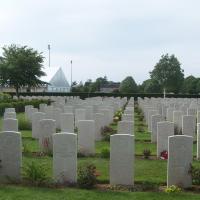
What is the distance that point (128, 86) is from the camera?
7244 centimetres

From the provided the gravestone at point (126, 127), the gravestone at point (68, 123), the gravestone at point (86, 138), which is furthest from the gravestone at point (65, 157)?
the gravestone at point (68, 123)

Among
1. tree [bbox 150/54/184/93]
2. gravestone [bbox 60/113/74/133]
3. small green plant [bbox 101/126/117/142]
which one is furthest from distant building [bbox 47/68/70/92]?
gravestone [bbox 60/113/74/133]

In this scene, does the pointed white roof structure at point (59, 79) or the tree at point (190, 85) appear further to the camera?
the pointed white roof structure at point (59, 79)

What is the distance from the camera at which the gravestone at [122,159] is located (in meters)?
8.73

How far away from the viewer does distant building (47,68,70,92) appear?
2880 inches

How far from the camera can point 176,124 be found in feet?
54.9

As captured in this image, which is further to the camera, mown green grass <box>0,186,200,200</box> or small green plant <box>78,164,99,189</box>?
small green plant <box>78,164,99,189</box>

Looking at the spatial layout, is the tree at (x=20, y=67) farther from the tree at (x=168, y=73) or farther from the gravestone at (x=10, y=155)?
the tree at (x=168, y=73)

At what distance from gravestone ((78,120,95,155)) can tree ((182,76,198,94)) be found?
6085 centimetres

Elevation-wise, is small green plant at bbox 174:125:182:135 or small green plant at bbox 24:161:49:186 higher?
small green plant at bbox 174:125:182:135

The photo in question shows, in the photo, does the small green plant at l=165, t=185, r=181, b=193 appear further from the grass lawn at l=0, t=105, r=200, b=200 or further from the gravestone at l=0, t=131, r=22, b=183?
the gravestone at l=0, t=131, r=22, b=183

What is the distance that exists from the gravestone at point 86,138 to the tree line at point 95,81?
3166 centimetres

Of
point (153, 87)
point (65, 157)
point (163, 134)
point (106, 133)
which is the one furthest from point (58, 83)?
point (65, 157)

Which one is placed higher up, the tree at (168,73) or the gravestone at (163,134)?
the tree at (168,73)
